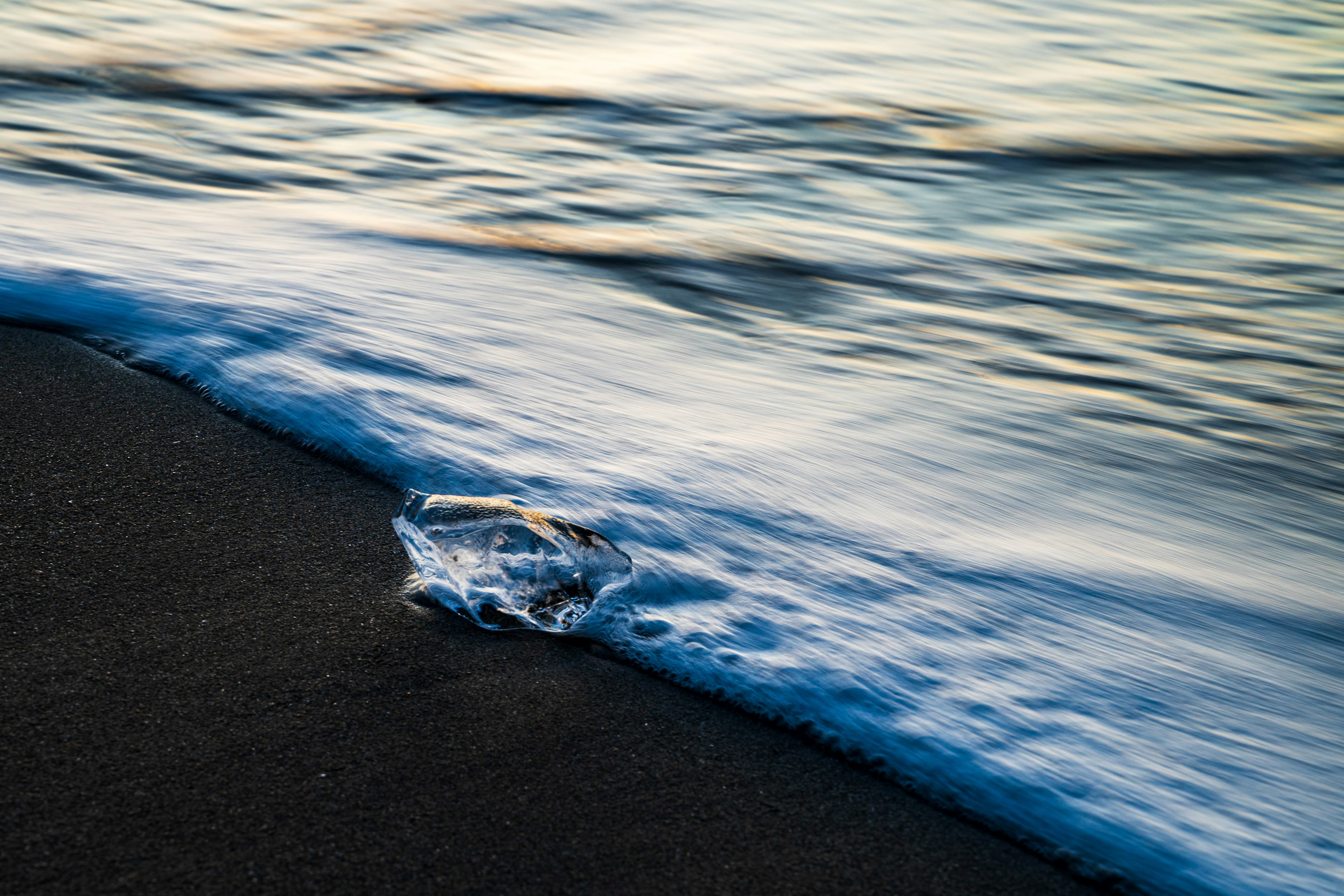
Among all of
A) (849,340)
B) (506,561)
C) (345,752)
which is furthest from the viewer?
(849,340)

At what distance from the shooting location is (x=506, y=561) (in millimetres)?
1522

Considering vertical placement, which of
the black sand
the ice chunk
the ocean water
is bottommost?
the black sand

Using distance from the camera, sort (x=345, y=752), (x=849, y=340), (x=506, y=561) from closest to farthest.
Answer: (x=345, y=752) < (x=506, y=561) < (x=849, y=340)

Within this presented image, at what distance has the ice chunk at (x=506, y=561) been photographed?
57.2 inches

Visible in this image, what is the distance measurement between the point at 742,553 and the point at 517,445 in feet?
1.56

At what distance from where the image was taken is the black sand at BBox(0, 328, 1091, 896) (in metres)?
1.06

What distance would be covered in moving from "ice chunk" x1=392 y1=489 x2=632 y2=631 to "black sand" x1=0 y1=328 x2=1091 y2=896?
1.8 inches

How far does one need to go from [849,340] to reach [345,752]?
4.96 feet

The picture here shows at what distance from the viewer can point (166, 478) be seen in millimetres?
1651

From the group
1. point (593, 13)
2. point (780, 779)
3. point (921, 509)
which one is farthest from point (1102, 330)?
point (593, 13)

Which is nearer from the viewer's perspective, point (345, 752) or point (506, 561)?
point (345, 752)

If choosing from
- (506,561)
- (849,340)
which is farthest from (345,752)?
(849,340)

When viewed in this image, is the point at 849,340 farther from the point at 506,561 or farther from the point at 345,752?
the point at 345,752

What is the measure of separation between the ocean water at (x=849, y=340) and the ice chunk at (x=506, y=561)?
2.2 inches
